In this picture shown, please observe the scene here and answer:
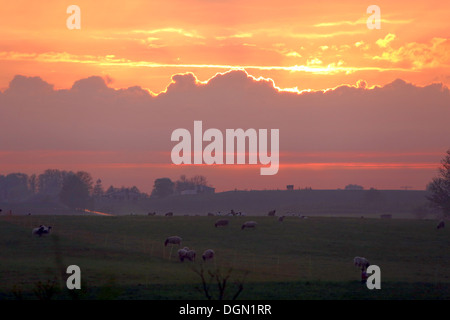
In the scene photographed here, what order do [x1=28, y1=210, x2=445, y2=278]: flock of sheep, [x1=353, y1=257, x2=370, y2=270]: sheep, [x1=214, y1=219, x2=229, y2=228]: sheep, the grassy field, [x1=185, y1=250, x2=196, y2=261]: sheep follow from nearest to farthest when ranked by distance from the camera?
1. the grassy field
2. [x1=353, y1=257, x2=370, y2=270]: sheep
3. [x1=28, y1=210, x2=445, y2=278]: flock of sheep
4. [x1=185, y1=250, x2=196, y2=261]: sheep
5. [x1=214, y1=219, x2=229, y2=228]: sheep

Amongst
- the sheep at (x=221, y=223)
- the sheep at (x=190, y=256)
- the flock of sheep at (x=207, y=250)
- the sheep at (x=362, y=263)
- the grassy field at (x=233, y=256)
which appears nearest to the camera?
the grassy field at (x=233, y=256)

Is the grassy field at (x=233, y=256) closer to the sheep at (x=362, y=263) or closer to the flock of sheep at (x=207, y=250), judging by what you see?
the flock of sheep at (x=207, y=250)

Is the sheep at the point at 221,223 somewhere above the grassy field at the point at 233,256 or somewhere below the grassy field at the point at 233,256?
above

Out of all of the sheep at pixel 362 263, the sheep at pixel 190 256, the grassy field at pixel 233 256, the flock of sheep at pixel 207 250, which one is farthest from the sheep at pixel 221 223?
the sheep at pixel 362 263

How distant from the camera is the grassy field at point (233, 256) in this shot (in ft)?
133

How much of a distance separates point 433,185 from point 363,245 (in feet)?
153

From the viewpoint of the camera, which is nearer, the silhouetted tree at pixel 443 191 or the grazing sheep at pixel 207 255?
the grazing sheep at pixel 207 255

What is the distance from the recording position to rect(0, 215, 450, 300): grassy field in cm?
4047

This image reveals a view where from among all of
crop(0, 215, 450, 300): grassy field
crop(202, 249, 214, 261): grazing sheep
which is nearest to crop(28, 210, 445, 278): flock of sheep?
crop(202, 249, 214, 261): grazing sheep

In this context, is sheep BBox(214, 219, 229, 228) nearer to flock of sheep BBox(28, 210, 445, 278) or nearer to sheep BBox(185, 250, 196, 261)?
flock of sheep BBox(28, 210, 445, 278)

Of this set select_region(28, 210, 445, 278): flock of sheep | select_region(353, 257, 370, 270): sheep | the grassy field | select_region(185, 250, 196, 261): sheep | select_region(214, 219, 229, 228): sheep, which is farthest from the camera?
select_region(214, 219, 229, 228): sheep

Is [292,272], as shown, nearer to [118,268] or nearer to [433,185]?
[118,268]

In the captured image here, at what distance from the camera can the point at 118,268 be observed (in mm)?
51438
